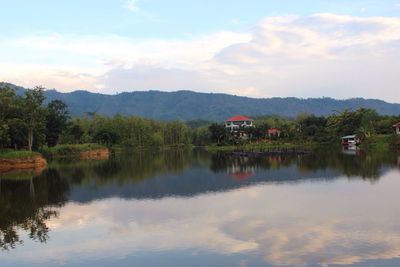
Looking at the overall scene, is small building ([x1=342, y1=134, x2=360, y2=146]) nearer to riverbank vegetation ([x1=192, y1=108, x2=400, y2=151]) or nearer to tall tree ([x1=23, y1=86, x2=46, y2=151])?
riverbank vegetation ([x1=192, y1=108, x2=400, y2=151])

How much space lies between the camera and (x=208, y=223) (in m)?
19.0

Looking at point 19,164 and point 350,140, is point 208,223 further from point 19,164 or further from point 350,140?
point 350,140

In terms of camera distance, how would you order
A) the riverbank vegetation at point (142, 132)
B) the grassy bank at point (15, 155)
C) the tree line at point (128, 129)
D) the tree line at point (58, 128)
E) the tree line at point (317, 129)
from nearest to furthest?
the grassy bank at point (15, 155)
the tree line at point (58, 128)
the tree line at point (128, 129)
the riverbank vegetation at point (142, 132)
the tree line at point (317, 129)

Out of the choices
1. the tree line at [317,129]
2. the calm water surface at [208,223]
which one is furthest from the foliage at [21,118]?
the tree line at [317,129]

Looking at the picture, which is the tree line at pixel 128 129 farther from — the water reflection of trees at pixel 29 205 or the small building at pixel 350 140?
the water reflection of trees at pixel 29 205

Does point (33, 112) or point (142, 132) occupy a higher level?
point (33, 112)

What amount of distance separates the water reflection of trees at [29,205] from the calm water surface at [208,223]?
61 mm

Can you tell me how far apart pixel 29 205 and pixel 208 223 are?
12.6 meters

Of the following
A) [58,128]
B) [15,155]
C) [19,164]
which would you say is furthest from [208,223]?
[58,128]

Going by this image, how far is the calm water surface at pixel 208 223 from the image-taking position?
14.2 metres

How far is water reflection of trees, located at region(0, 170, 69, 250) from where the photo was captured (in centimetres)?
1862

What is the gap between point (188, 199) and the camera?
2602 cm

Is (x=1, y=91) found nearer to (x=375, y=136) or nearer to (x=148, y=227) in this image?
(x=148, y=227)

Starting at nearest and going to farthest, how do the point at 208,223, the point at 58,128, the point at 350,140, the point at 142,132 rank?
the point at 208,223
the point at 58,128
the point at 350,140
the point at 142,132
